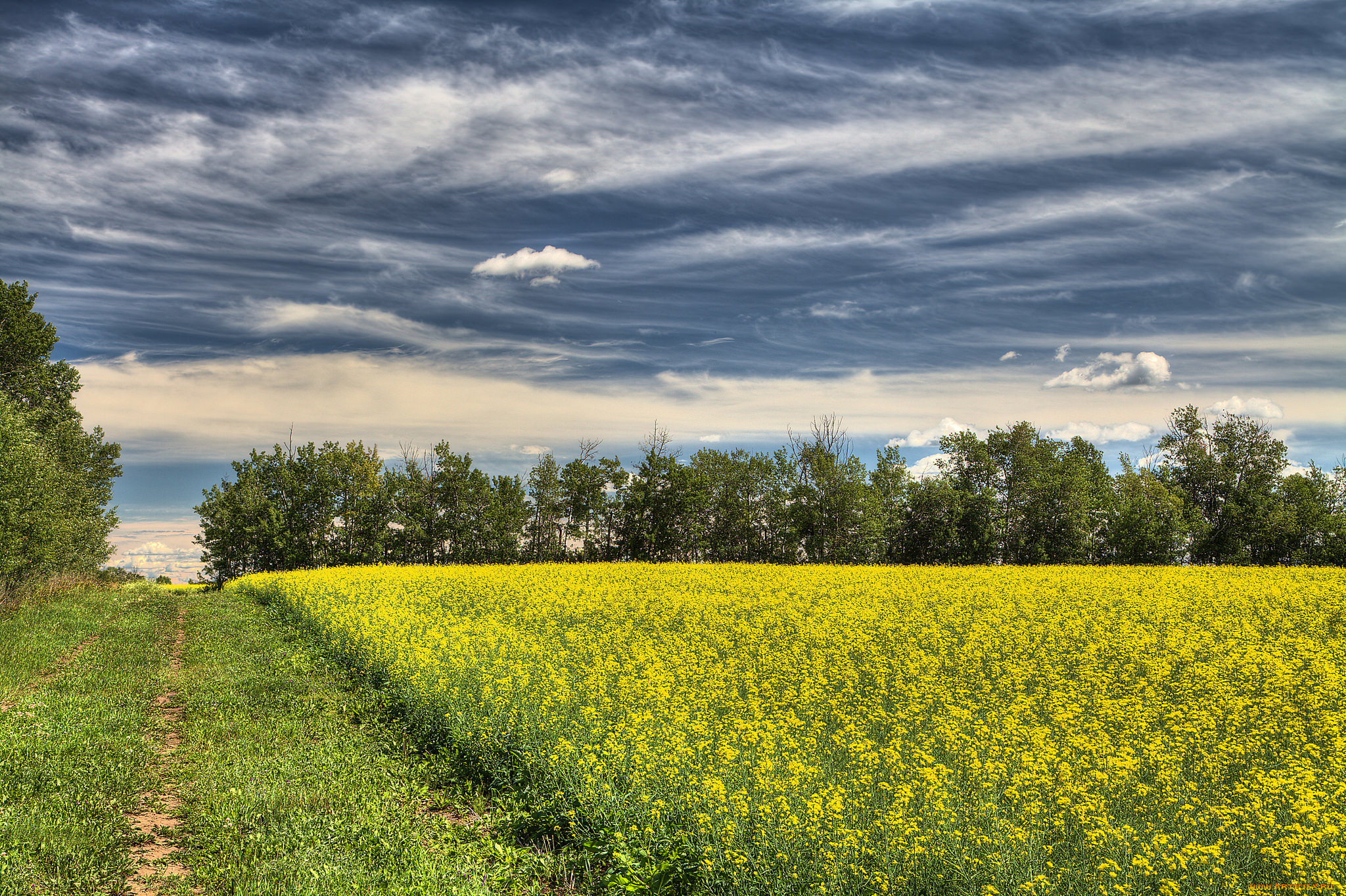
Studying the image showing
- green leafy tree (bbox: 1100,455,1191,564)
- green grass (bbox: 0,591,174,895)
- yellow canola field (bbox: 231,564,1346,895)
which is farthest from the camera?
green leafy tree (bbox: 1100,455,1191,564)

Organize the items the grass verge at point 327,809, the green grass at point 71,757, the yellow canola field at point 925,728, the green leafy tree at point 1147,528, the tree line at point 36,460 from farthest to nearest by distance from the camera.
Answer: the green leafy tree at point 1147,528 → the tree line at point 36,460 → the green grass at point 71,757 → the grass verge at point 327,809 → the yellow canola field at point 925,728

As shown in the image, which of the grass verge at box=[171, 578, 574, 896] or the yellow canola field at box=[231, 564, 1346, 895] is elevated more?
the yellow canola field at box=[231, 564, 1346, 895]

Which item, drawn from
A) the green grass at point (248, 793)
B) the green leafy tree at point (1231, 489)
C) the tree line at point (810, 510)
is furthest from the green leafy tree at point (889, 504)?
the green grass at point (248, 793)

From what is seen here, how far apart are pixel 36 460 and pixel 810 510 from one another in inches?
1811

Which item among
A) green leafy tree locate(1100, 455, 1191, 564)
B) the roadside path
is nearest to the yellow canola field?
the roadside path

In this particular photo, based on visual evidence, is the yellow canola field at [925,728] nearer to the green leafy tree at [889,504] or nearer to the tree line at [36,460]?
the tree line at [36,460]

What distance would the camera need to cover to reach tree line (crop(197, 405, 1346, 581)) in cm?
4834

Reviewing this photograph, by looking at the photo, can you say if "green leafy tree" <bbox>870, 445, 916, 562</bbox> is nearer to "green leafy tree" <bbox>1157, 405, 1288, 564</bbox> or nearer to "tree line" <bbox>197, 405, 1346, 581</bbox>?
"tree line" <bbox>197, 405, 1346, 581</bbox>

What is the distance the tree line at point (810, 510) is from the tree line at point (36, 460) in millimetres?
17248

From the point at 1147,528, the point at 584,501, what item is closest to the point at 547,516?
the point at 584,501

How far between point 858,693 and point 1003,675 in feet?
9.45

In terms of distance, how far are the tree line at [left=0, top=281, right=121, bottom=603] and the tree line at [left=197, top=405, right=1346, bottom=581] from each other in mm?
17248

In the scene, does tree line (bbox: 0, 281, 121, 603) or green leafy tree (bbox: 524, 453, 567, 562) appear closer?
tree line (bbox: 0, 281, 121, 603)

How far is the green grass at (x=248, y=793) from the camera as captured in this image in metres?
6.56
